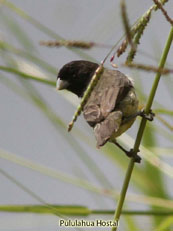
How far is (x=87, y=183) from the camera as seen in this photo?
218 cm

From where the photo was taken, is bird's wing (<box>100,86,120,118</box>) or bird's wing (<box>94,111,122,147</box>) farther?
bird's wing (<box>100,86,120,118</box>)

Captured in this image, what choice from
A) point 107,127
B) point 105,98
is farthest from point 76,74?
point 107,127

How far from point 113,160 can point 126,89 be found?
39cm

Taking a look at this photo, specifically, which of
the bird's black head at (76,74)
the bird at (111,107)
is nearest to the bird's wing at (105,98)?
the bird at (111,107)

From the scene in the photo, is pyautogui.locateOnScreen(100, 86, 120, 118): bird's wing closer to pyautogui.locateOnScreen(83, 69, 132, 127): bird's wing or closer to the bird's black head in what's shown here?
pyautogui.locateOnScreen(83, 69, 132, 127): bird's wing

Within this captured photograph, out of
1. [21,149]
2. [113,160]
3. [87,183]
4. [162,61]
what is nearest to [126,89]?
[113,160]

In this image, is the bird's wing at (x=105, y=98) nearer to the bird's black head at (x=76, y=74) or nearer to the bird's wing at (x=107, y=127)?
the bird's wing at (x=107, y=127)

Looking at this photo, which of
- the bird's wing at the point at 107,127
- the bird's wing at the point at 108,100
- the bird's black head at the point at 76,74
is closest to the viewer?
the bird's wing at the point at 107,127

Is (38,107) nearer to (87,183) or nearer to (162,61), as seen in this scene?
(87,183)

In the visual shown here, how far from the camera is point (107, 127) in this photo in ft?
7.36

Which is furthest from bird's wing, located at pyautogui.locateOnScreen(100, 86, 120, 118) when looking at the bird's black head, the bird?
the bird's black head

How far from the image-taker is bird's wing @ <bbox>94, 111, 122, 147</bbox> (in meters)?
2.17

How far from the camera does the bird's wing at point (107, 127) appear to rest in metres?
2.17

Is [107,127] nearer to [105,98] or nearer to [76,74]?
[105,98]
